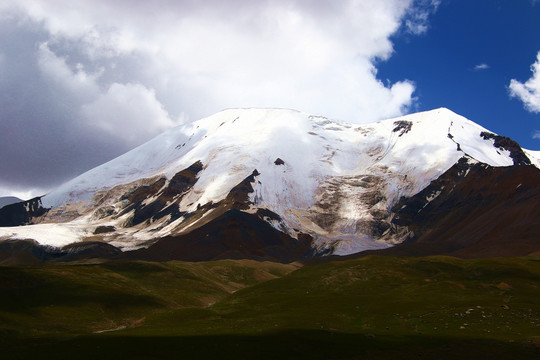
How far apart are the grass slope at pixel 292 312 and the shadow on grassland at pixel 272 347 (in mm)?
121

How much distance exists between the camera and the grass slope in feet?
186

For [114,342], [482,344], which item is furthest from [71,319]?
[482,344]

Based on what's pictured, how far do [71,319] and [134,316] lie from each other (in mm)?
15091

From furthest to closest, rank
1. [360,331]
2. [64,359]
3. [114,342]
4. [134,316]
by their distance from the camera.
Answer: [134,316] < [360,331] < [114,342] < [64,359]

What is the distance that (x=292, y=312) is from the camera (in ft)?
308

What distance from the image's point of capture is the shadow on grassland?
53219 mm

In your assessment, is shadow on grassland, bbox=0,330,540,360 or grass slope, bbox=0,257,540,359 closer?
shadow on grassland, bbox=0,330,540,360

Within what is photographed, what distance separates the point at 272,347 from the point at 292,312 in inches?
1457

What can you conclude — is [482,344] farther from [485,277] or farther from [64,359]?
[485,277]

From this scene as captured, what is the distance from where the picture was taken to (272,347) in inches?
2266

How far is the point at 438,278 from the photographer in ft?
427

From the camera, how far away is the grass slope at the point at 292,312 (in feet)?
186

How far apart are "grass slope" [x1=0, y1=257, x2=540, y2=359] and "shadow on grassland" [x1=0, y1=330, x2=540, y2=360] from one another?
0.40 ft

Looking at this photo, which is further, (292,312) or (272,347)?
(292,312)
